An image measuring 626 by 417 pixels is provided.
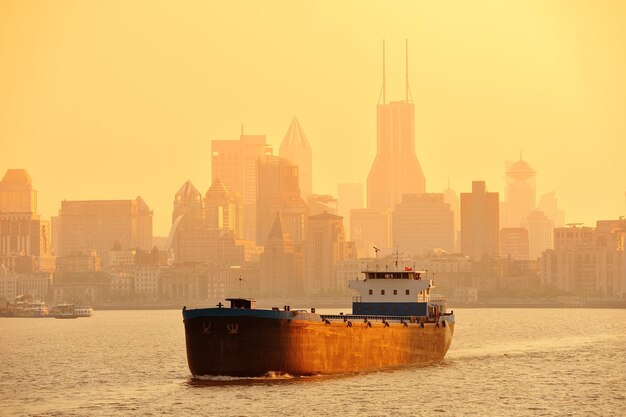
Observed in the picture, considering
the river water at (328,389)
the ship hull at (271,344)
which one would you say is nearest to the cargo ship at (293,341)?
the ship hull at (271,344)

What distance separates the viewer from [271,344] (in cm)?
11781

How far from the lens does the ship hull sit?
117500 mm

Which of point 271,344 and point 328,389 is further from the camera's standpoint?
point 271,344

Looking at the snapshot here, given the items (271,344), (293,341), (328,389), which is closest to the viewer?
(328,389)

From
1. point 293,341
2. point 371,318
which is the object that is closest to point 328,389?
point 293,341

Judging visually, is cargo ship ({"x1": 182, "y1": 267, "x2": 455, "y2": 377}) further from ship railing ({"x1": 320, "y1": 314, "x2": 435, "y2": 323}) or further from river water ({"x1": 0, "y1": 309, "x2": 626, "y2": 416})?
river water ({"x1": 0, "y1": 309, "x2": 626, "y2": 416})

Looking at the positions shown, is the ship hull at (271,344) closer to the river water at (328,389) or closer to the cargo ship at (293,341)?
the cargo ship at (293,341)

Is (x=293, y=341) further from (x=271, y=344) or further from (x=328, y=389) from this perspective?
(x=328, y=389)

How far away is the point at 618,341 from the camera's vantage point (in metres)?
187

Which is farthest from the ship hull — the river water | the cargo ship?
the river water

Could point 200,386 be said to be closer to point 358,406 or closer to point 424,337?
point 358,406

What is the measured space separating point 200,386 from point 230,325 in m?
4.70

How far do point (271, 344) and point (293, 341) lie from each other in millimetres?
1964

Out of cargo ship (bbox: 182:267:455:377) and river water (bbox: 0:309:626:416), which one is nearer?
river water (bbox: 0:309:626:416)
